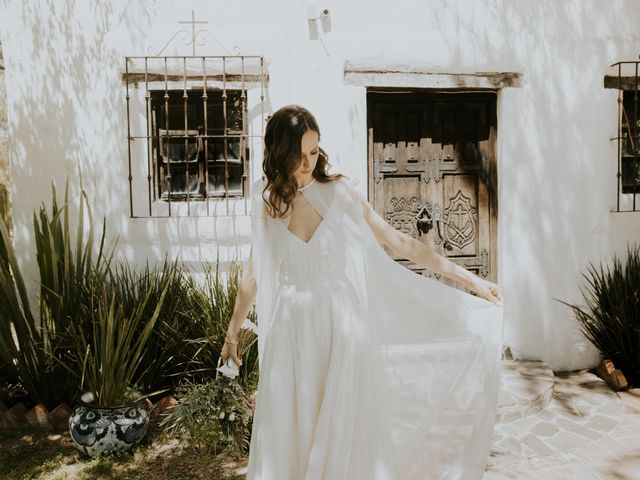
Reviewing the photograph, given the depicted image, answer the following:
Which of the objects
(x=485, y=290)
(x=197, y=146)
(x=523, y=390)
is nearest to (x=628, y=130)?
(x=523, y=390)

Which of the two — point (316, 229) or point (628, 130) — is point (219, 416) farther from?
point (628, 130)

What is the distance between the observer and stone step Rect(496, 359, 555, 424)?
409 cm

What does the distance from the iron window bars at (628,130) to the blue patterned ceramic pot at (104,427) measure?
4389mm

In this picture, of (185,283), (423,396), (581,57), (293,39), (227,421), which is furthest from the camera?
(581,57)

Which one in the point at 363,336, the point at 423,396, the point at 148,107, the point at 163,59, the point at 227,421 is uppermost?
the point at 163,59

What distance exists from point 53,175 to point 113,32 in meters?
1.26

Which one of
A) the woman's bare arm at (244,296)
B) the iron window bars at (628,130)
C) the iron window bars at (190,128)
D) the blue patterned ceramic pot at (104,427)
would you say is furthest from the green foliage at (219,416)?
the iron window bars at (628,130)

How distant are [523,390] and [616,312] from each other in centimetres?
117

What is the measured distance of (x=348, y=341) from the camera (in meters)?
2.29

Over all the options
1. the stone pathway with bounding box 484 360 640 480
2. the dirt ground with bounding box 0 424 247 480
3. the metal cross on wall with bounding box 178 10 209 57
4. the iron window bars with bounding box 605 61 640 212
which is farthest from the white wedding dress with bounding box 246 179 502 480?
the iron window bars with bounding box 605 61 640 212

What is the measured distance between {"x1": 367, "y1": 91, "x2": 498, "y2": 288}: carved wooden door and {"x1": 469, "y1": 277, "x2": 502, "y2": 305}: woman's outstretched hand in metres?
2.46

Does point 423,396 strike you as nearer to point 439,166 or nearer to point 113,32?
point 439,166

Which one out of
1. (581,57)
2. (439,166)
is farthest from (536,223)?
(581,57)

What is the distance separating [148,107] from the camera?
4559mm
